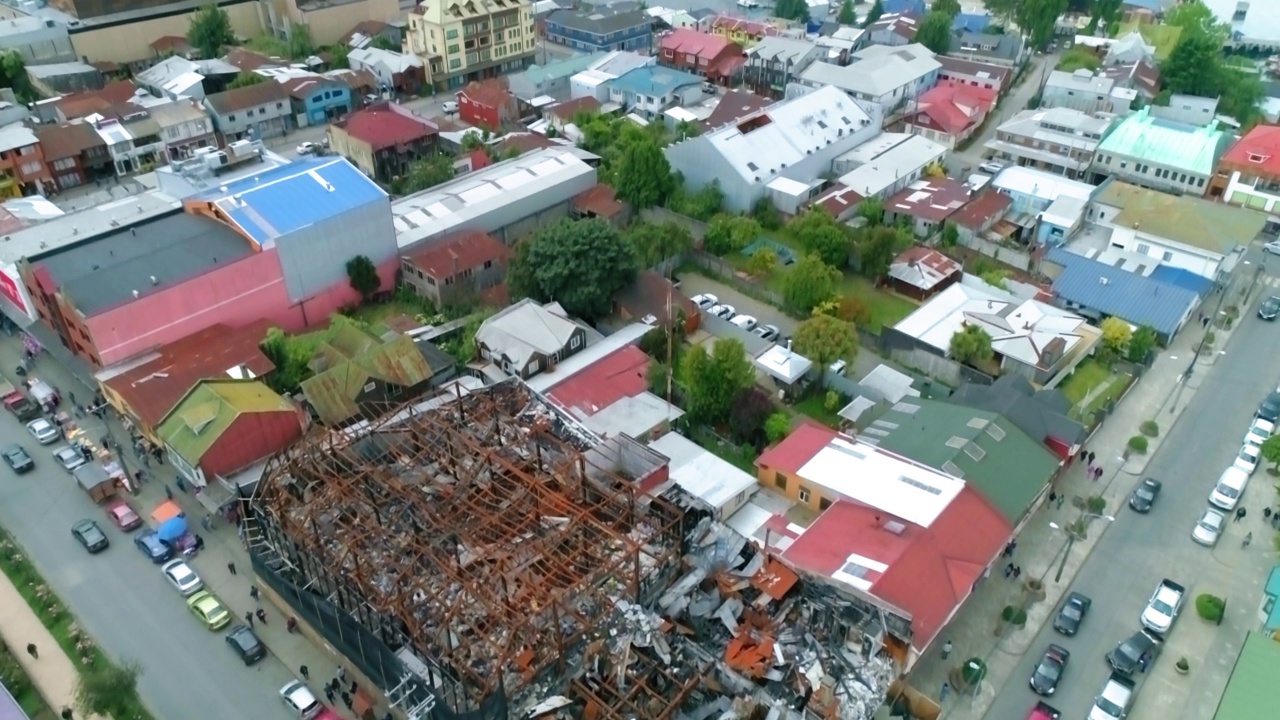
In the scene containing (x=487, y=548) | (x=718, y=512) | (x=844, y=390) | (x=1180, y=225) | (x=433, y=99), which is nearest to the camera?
(x=487, y=548)

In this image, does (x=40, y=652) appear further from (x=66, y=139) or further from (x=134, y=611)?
(x=66, y=139)

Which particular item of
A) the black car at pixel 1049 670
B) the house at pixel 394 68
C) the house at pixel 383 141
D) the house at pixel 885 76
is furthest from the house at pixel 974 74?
the black car at pixel 1049 670

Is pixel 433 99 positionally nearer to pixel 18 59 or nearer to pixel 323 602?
pixel 18 59

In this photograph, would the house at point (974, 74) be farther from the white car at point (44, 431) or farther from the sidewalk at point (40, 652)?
the sidewalk at point (40, 652)

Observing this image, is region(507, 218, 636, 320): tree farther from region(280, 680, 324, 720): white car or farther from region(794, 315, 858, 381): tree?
region(280, 680, 324, 720): white car

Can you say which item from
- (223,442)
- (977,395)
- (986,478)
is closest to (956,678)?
(986,478)

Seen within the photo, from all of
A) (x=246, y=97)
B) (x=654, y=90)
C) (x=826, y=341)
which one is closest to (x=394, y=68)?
(x=246, y=97)
